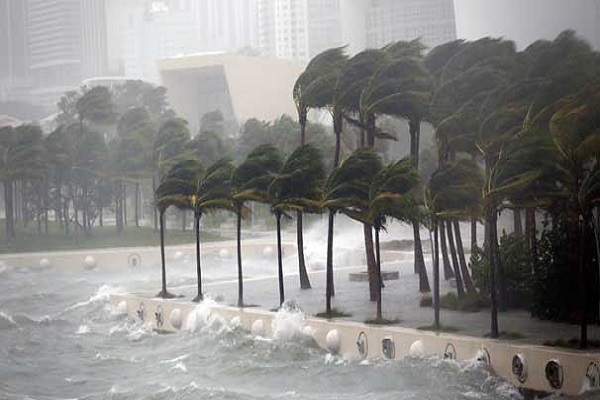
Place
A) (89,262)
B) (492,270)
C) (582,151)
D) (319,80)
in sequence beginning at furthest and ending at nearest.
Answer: (89,262) → (319,80) → (492,270) → (582,151)

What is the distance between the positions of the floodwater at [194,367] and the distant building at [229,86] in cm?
1264

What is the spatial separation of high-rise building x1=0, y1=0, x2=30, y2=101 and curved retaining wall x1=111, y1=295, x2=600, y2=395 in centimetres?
279

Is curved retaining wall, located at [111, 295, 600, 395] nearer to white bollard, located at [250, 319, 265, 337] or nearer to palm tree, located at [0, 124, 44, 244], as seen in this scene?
white bollard, located at [250, 319, 265, 337]

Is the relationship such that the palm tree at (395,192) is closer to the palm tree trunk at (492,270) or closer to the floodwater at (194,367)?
the palm tree trunk at (492,270)

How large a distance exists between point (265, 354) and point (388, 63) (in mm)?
2774

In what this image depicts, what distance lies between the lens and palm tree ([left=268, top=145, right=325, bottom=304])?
33.7ft

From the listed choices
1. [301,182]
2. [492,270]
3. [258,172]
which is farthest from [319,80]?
[492,270]

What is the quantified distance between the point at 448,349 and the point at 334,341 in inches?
52.4

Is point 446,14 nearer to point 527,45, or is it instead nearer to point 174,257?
point 174,257

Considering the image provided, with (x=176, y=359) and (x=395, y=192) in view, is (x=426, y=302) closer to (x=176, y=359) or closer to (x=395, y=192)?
(x=395, y=192)

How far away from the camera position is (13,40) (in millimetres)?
8359

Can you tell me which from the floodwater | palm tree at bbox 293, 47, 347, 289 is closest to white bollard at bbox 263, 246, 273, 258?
the floodwater

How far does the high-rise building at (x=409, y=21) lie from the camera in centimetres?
1553

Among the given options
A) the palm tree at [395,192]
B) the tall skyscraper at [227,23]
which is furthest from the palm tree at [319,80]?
the tall skyscraper at [227,23]
